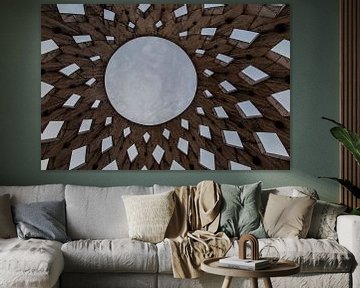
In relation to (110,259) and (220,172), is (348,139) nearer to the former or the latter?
(220,172)

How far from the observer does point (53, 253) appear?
5.73 m

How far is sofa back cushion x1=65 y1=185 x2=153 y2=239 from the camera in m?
6.68

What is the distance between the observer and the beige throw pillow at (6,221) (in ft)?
21.2

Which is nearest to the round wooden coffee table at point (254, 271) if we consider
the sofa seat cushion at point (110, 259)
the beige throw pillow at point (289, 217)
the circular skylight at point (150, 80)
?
the sofa seat cushion at point (110, 259)

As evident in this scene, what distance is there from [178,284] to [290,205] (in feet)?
3.80

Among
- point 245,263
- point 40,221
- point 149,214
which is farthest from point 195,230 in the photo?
point 245,263

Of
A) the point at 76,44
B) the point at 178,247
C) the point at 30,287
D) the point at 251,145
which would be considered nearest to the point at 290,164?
the point at 251,145

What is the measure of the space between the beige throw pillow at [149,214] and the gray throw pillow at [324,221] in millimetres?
1145

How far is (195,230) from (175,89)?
1.31 m

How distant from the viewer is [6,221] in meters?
6.51

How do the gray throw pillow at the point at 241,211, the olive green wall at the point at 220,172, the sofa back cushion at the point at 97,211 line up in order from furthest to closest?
the olive green wall at the point at 220,172 → the sofa back cushion at the point at 97,211 → the gray throw pillow at the point at 241,211

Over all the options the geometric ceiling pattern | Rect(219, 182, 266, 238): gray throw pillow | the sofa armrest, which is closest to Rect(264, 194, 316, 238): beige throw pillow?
Rect(219, 182, 266, 238): gray throw pillow

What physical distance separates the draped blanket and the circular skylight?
2.57 ft

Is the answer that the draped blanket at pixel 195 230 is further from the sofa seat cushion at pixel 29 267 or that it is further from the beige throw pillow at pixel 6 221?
the beige throw pillow at pixel 6 221
